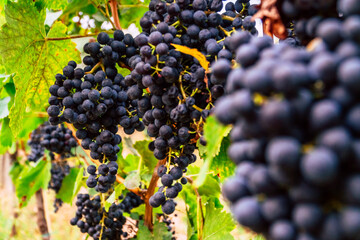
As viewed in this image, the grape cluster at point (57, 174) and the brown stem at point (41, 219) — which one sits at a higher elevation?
the grape cluster at point (57, 174)

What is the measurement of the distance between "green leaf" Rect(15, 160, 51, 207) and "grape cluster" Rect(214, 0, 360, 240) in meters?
1.70

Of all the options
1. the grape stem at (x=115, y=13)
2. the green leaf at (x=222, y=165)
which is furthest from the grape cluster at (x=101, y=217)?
the grape stem at (x=115, y=13)

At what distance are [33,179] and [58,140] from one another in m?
0.34

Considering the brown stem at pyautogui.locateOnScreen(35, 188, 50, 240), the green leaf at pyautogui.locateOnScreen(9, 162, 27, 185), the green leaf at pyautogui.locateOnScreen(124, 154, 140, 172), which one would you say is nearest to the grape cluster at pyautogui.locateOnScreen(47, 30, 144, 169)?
the green leaf at pyautogui.locateOnScreen(124, 154, 140, 172)

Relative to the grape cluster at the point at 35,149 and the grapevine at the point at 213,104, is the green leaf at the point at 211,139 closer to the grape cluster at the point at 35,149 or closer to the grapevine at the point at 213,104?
the grapevine at the point at 213,104

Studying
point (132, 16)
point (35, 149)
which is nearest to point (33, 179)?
point (35, 149)

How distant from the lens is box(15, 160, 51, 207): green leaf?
1.81 meters

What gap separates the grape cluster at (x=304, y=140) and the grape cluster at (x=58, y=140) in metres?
1.47

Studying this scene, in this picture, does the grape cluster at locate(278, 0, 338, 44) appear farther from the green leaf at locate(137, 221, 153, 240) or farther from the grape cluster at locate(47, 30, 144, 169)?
the green leaf at locate(137, 221, 153, 240)

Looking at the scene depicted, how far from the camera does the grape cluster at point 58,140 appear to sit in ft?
5.54

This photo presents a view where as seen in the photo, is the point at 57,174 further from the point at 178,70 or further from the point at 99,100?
the point at 178,70

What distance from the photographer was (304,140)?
1.06 ft

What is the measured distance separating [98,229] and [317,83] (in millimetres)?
1178

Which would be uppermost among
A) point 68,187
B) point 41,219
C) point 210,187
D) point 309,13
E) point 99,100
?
point 309,13
